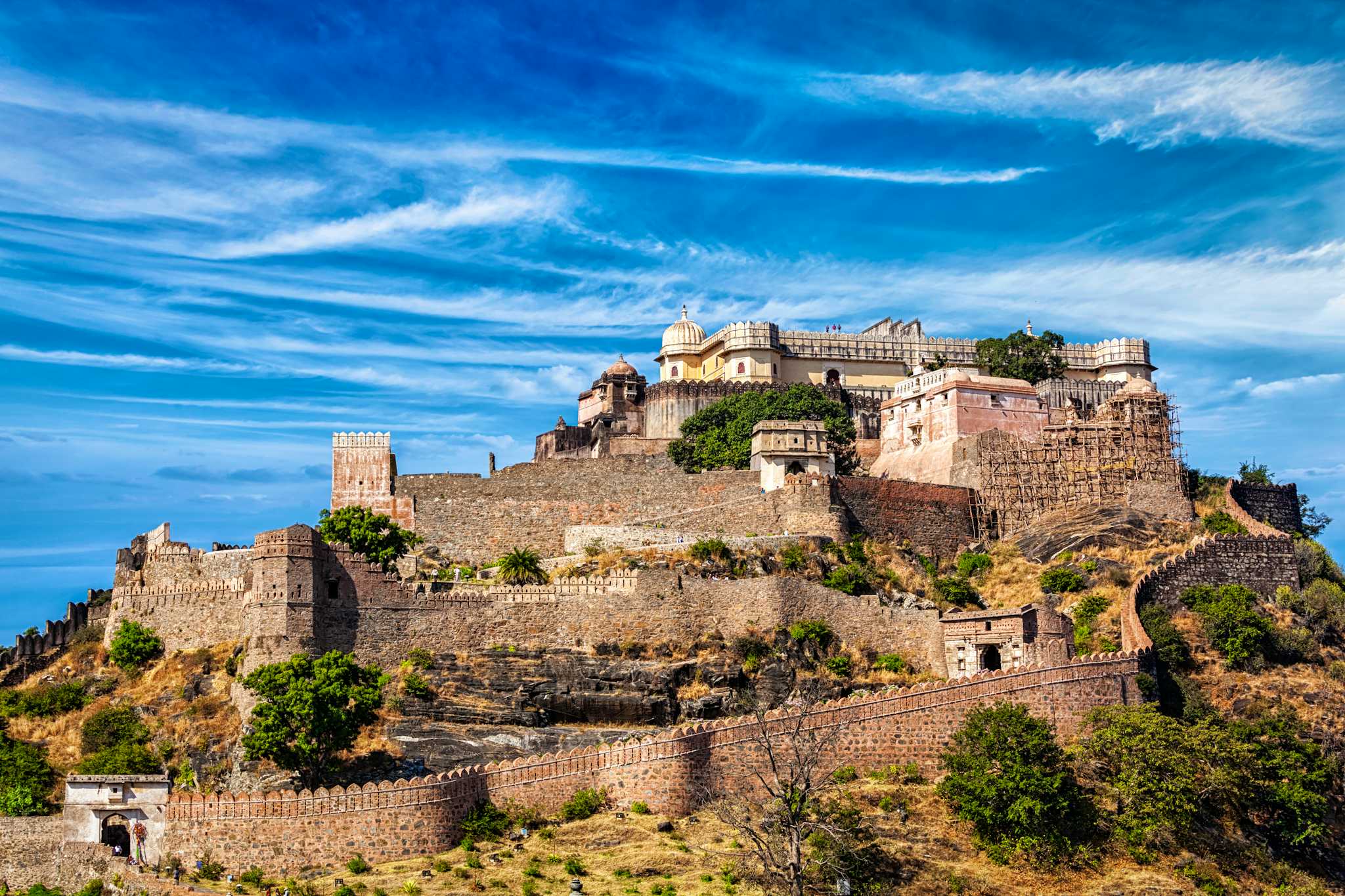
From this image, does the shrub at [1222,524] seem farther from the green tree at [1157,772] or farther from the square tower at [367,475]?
the square tower at [367,475]

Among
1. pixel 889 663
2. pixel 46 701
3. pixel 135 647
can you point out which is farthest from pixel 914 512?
pixel 46 701

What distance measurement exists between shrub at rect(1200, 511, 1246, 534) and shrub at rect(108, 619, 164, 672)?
42.3 metres

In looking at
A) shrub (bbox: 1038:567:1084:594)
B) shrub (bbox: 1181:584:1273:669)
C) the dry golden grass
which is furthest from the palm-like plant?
shrub (bbox: 1181:584:1273:669)

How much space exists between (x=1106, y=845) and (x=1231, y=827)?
4.97 meters

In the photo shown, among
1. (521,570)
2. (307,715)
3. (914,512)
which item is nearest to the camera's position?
(307,715)

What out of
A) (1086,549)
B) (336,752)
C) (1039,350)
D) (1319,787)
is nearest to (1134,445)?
(1086,549)

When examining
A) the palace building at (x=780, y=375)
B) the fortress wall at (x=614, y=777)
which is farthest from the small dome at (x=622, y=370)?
the fortress wall at (x=614, y=777)

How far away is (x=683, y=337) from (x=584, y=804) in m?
48.4

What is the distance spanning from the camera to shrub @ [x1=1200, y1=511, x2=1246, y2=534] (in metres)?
73.1

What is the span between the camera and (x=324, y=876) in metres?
46.1

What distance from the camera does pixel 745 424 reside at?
81500 mm

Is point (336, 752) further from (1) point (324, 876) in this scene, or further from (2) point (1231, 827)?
(2) point (1231, 827)

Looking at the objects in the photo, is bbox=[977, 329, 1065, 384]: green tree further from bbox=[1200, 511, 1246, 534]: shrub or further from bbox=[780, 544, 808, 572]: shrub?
bbox=[780, 544, 808, 572]: shrub

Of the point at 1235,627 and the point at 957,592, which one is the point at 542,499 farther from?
the point at 1235,627
